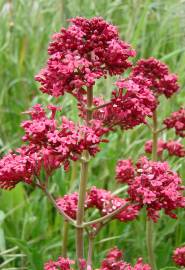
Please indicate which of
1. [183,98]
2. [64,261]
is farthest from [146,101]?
[183,98]

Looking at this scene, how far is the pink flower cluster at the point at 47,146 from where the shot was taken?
7.16 feet

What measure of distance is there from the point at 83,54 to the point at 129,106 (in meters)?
0.26

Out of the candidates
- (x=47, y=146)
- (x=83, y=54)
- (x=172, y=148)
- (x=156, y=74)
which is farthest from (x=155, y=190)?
(x=172, y=148)

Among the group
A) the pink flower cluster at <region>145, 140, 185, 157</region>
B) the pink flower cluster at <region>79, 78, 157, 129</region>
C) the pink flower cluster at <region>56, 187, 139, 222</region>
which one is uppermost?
the pink flower cluster at <region>79, 78, 157, 129</region>

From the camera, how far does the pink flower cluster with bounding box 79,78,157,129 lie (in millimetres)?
2262

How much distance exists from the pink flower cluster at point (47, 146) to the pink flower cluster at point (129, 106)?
8 centimetres

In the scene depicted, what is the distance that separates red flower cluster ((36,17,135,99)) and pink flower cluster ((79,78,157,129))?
0.27 ft

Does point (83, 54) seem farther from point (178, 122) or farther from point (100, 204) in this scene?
point (178, 122)

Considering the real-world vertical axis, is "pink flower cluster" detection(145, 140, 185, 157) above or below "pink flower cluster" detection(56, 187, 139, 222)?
above

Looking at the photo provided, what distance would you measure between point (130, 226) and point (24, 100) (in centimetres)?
171

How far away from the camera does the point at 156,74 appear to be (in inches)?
120

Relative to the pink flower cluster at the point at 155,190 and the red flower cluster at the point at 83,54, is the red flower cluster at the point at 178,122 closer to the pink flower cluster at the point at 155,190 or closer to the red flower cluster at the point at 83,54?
the pink flower cluster at the point at 155,190

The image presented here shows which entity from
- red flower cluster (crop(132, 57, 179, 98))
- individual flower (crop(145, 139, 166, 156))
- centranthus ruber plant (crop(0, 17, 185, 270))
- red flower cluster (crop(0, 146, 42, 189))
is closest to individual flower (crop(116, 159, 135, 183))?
individual flower (crop(145, 139, 166, 156))

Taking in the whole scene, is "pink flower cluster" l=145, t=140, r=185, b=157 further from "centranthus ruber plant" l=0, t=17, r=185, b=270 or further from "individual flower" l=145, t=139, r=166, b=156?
"centranthus ruber plant" l=0, t=17, r=185, b=270
